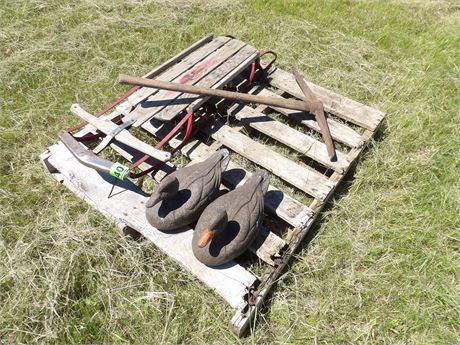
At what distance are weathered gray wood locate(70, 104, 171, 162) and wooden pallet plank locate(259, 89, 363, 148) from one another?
137 centimetres

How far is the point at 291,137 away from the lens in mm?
3121

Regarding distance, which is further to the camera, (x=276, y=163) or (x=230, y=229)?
(x=276, y=163)

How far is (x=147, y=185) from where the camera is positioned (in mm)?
2998

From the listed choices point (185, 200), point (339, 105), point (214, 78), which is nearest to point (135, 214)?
point (185, 200)

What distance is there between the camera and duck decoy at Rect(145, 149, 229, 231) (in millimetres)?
2326

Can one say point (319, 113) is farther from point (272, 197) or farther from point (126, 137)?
point (126, 137)

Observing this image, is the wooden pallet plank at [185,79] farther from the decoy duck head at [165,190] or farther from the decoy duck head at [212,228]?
the decoy duck head at [212,228]

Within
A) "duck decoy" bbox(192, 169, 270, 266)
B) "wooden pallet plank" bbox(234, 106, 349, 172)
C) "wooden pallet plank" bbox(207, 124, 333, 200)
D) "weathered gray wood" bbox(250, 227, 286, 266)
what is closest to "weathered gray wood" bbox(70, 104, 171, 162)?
"duck decoy" bbox(192, 169, 270, 266)

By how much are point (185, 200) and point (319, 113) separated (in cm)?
158

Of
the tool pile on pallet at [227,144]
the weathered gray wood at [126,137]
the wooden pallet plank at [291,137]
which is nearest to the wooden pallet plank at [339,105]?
the tool pile on pallet at [227,144]

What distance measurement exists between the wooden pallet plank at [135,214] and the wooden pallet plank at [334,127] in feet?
5.09

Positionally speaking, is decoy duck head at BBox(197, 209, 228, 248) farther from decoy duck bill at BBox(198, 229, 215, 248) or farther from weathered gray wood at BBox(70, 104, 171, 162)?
weathered gray wood at BBox(70, 104, 171, 162)

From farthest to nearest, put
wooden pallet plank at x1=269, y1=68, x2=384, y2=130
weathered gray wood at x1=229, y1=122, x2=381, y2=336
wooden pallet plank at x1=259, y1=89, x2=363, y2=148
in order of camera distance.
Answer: wooden pallet plank at x1=269, y1=68, x2=384, y2=130, wooden pallet plank at x1=259, y1=89, x2=363, y2=148, weathered gray wood at x1=229, y1=122, x2=381, y2=336

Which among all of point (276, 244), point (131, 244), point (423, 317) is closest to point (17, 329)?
point (131, 244)
